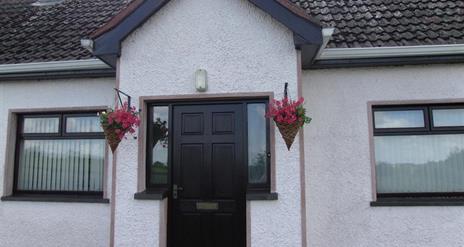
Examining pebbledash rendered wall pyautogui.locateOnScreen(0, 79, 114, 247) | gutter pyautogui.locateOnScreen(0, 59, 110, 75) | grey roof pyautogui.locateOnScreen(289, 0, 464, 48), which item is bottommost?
pebbledash rendered wall pyautogui.locateOnScreen(0, 79, 114, 247)

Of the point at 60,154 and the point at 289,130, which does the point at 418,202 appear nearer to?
the point at 289,130

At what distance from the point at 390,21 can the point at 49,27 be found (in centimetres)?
643

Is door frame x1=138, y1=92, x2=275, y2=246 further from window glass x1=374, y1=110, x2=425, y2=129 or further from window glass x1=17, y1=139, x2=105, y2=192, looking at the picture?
window glass x1=374, y1=110, x2=425, y2=129

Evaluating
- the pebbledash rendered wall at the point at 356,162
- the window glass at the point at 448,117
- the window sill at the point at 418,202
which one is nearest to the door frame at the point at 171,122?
the pebbledash rendered wall at the point at 356,162

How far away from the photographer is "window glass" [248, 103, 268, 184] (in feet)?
16.7

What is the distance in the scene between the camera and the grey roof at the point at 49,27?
20.6 ft

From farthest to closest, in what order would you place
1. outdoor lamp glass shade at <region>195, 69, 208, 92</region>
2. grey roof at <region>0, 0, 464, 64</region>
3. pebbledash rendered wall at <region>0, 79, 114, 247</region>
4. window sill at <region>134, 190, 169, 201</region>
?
pebbledash rendered wall at <region>0, 79, 114, 247</region>
grey roof at <region>0, 0, 464, 64</region>
outdoor lamp glass shade at <region>195, 69, 208, 92</region>
window sill at <region>134, 190, 169, 201</region>

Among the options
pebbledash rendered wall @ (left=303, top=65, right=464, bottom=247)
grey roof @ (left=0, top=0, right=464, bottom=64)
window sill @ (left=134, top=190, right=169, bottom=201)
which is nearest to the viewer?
window sill @ (left=134, top=190, right=169, bottom=201)

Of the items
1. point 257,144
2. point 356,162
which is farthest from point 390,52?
point 257,144

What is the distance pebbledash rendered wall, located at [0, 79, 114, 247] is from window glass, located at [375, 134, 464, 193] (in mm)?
4403

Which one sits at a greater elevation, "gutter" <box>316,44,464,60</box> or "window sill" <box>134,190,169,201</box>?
"gutter" <box>316,44,464,60</box>

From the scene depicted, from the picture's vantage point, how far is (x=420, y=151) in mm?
5465

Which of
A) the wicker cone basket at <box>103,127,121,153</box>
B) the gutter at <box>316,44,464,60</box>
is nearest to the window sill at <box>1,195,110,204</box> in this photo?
the wicker cone basket at <box>103,127,121,153</box>

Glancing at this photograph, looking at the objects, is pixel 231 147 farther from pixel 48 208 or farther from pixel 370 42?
pixel 48 208
